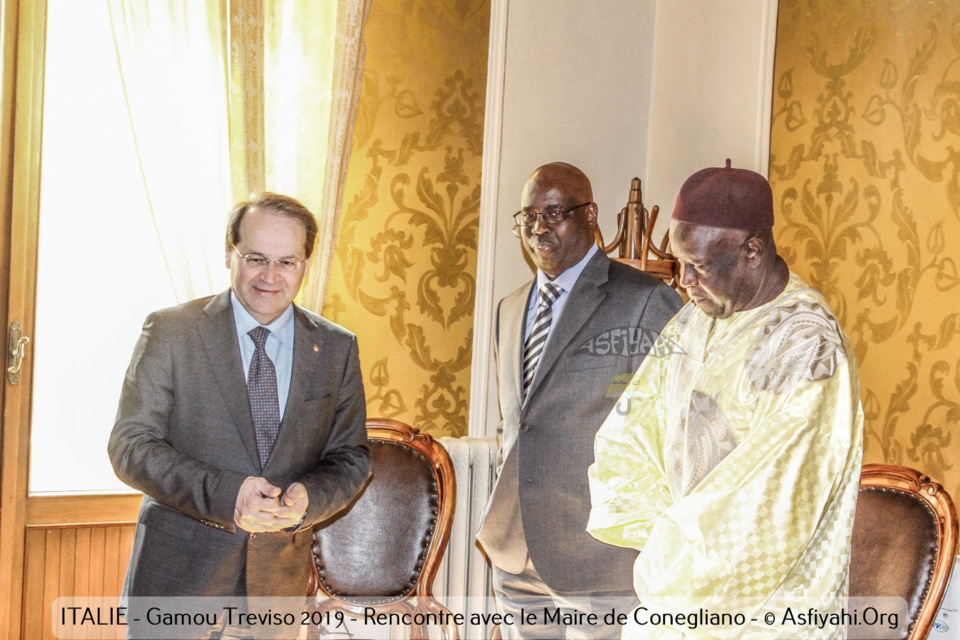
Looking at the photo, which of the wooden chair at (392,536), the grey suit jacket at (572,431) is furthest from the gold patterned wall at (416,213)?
the grey suit jacket at (572,431)

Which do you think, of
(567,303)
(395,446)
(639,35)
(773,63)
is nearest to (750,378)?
(567,303)

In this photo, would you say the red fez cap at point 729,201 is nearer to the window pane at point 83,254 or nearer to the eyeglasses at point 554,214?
the eyeglasses at point 554,214

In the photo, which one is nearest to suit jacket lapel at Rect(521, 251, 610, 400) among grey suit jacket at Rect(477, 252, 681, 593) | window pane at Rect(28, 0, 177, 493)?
grey suit jacket at Rect(477, 252, 681, 593)

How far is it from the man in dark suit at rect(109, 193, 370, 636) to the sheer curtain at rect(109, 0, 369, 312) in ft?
3.11

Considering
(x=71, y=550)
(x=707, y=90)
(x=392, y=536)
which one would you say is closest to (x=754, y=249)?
(x=392, y=536)

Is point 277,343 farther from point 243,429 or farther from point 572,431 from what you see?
point 572,431

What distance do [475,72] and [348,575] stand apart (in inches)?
81.0

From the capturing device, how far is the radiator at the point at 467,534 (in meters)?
3.46

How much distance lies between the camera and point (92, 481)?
3232 mm

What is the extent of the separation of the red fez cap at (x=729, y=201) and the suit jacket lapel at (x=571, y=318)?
1.00 meters

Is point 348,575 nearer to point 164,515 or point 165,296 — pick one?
point 164,515

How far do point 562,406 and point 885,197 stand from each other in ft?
4.09

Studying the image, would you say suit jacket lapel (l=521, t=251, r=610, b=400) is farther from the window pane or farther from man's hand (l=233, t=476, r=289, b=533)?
the window pane

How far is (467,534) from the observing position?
3.48 m
